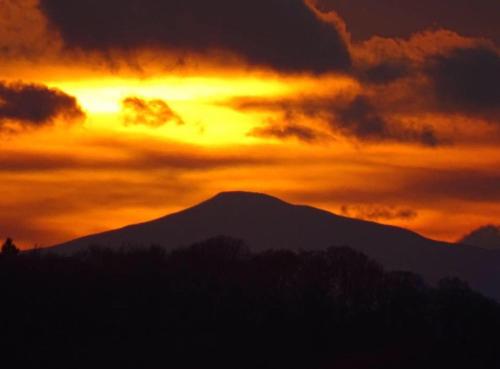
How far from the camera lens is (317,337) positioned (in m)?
133

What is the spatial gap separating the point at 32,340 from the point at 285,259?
45642mm

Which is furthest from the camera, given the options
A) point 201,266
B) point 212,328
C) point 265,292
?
point 201,266

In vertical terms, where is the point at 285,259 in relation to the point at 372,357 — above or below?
above

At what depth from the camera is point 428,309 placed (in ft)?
448

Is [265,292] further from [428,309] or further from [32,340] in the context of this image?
[32,340]

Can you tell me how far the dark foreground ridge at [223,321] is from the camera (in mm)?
124125

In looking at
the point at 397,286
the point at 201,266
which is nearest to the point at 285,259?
the point at 201,266

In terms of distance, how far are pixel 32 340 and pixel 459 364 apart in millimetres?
33448

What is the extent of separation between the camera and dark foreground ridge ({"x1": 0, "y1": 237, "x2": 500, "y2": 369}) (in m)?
124

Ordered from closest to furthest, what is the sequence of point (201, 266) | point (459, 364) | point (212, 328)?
point (459, 364) < point (212, 328) < point (201, 266)

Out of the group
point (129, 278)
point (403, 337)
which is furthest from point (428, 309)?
point (129, 278)

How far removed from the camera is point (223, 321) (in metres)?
134

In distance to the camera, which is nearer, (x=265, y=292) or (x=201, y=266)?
(x=265, y=292)

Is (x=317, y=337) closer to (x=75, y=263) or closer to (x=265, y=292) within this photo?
A: (x=265, y=292)
